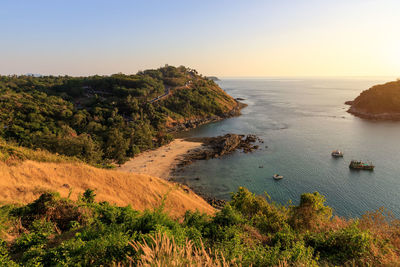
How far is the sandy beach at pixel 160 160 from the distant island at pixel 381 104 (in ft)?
296

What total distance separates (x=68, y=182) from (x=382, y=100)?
127763 millimetres

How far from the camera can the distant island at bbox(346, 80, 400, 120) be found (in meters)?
87.4

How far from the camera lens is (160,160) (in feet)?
151

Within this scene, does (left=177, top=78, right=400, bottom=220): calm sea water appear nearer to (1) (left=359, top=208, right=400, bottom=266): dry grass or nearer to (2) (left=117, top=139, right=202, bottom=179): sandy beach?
(2) (left=117, top=139, right=202, bottom=179): sandy beach

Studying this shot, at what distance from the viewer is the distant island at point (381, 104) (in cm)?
8740

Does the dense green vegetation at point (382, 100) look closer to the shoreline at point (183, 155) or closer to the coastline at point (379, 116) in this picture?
the coastline at point (379, 116)

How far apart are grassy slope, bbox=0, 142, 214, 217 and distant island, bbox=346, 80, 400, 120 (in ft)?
355

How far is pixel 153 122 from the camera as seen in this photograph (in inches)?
2692

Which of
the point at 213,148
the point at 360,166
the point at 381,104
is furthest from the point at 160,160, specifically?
the point at 381,104

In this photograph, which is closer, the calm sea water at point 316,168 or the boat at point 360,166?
the calm sea water at point 316,168

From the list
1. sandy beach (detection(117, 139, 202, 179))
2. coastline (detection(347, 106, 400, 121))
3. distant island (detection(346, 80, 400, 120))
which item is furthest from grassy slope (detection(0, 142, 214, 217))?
distant island (detection(346, 80, 400, 120))

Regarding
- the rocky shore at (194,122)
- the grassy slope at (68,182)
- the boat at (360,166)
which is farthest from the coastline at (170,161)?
the boat at (360,166)

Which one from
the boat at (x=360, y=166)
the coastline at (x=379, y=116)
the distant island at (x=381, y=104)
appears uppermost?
the distant island at (x=381, y=104)

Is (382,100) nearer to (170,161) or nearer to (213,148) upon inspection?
(213,148)
